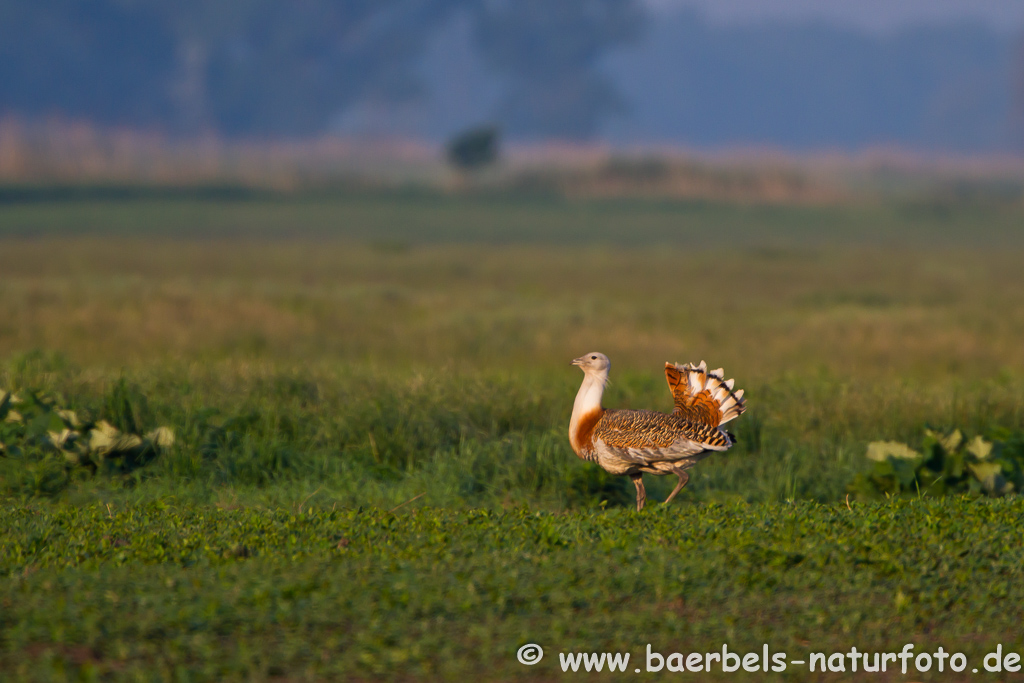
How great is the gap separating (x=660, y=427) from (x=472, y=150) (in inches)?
2049

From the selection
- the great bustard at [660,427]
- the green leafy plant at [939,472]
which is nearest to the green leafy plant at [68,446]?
the great bustard at [660,427]

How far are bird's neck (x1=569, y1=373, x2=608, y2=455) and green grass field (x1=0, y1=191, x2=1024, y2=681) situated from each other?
499 mm

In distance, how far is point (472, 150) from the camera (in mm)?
58875

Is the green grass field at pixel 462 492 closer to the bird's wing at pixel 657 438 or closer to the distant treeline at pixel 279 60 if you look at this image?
the bird's wing at pixel 657 438

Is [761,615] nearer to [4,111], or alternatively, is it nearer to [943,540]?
[943,540]

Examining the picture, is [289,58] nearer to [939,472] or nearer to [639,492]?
[939,472]

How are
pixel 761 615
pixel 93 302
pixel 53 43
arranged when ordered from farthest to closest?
pixel 53 43
pixel 93 302
pixel 761 615

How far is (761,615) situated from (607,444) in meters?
2.04

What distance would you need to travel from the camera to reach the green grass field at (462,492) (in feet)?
18.5

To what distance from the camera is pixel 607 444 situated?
7.84 meters

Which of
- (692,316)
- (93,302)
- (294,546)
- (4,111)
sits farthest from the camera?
(4,111)

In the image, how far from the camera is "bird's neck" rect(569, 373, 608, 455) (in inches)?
319

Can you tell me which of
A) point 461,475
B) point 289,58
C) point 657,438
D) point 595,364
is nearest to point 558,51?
point 289,58

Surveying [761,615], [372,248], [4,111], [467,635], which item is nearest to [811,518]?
Result: [761,615]
